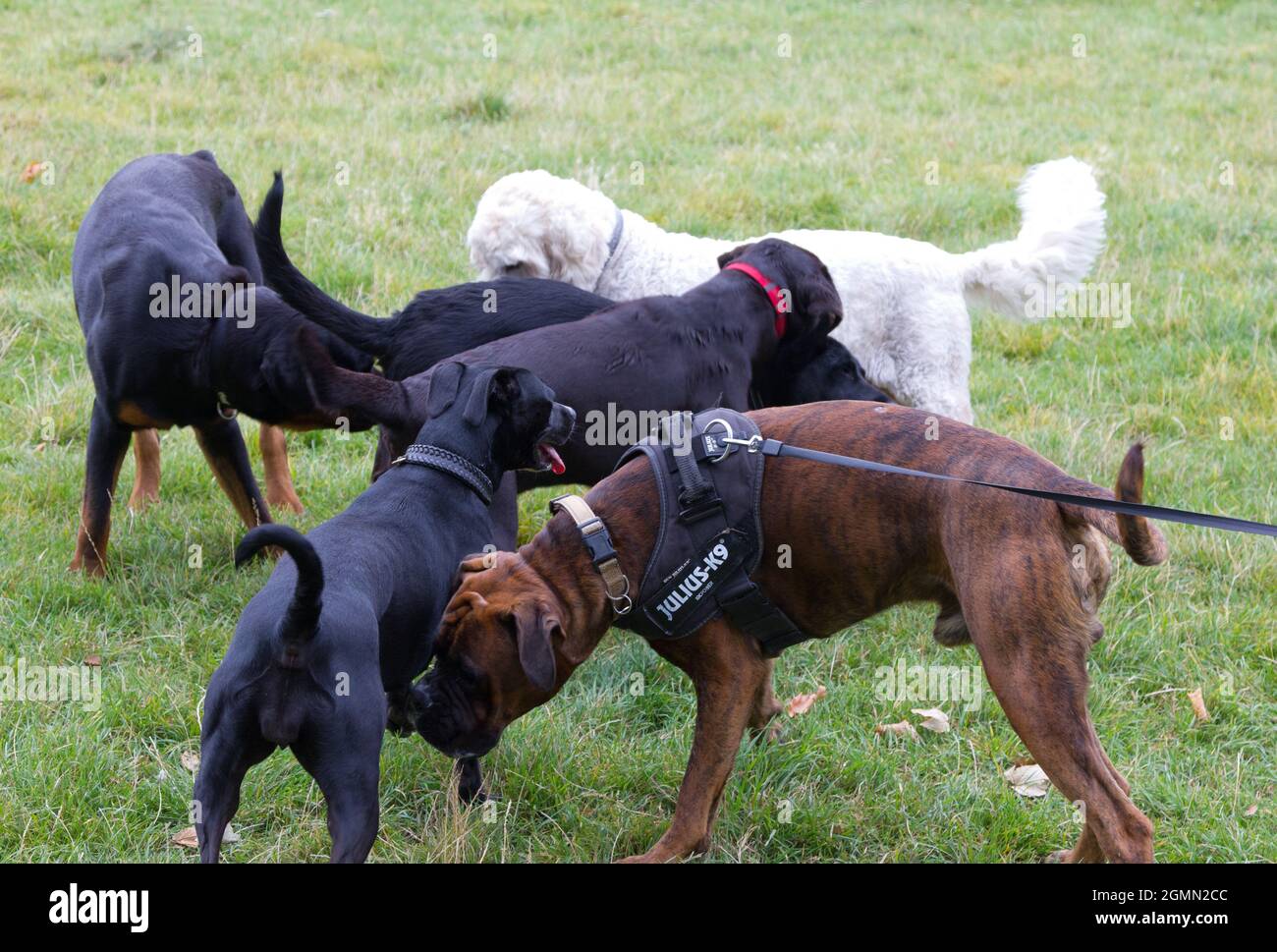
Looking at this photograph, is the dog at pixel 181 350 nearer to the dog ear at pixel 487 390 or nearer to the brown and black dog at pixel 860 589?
the dog ear at pixel 487 390

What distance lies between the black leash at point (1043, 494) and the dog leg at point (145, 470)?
3092 millimetres

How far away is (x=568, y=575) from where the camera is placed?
11.9ft

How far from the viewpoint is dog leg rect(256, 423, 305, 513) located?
227 inches

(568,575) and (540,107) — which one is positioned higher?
(540,107)

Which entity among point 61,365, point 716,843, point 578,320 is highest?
point 578,320

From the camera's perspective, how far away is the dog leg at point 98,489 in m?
5.00

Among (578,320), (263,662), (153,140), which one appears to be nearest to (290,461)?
(578,320)

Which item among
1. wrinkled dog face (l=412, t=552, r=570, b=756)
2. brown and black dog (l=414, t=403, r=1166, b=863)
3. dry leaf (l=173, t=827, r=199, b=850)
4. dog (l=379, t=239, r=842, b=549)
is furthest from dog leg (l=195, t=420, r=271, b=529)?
wrinkled dog face (l=412, t=552, r=570, b=756)

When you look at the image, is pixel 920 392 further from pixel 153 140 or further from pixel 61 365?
pixel 153 140

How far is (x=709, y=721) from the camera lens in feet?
12.1

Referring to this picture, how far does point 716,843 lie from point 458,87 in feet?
28.5

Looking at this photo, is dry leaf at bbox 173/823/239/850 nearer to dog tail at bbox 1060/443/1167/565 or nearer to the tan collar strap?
the tan collar strap

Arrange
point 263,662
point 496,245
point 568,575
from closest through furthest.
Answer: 1. point 263,662
2. point 568,575
3. point 496,245

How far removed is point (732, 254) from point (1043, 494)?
2.54 meters
